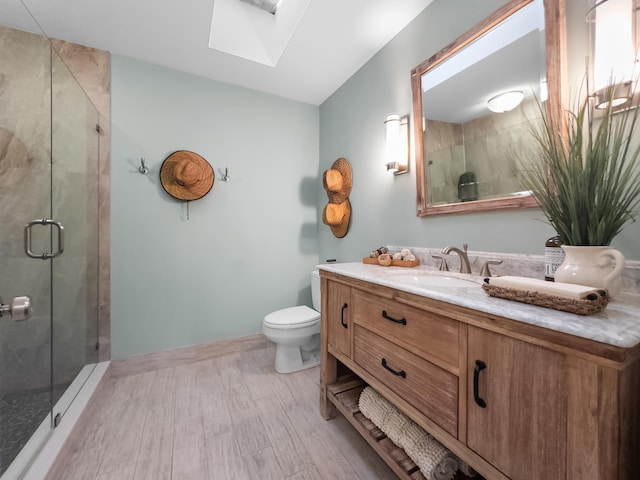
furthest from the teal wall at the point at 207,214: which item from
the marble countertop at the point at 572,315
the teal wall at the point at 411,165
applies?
the marble countertop at the point at 572,315

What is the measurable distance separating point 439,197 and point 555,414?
3.54 ft

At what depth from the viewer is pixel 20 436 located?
1158mm

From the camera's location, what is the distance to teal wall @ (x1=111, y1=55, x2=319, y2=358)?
1.90 m

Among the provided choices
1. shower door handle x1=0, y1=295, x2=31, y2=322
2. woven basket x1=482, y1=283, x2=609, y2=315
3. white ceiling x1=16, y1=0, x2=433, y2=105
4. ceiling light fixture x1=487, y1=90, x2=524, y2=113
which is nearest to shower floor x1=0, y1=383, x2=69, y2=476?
shower door handle x1=0, y1=295, x2=31, y2=322

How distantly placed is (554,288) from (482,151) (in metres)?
0.84

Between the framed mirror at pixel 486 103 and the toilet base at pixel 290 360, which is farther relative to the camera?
the toilet base at pixel 290 360

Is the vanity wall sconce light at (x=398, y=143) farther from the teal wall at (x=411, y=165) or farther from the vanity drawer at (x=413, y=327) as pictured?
the vanity drawer at (x=413, y=327)

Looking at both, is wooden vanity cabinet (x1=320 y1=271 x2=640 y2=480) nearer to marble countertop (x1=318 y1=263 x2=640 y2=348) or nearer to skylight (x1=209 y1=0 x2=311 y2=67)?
marble countertop (x1=318 y1=263 x2=640 y2=348)

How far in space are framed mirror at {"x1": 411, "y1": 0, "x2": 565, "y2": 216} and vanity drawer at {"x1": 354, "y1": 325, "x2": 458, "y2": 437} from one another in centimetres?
78

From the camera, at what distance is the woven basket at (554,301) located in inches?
20.9

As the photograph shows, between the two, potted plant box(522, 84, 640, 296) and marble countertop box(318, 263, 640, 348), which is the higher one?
potted plant box(522, 84, 640, 296)

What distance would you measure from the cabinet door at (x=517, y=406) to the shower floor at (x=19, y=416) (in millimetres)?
1784

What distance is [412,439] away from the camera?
0.97m

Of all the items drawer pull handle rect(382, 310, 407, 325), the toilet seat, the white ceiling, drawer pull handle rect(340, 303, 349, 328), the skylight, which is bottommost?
the toilet seat
